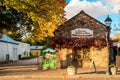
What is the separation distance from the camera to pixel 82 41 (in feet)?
126

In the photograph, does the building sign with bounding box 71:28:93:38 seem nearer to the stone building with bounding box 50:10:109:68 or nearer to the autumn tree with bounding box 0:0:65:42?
the stone building with bounding box 50:10:109:68

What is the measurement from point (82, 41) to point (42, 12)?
6.50 meters

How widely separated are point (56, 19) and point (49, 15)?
75cm

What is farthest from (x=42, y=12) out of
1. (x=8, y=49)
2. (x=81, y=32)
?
(x=8, y=49)

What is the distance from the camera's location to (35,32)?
37.1m

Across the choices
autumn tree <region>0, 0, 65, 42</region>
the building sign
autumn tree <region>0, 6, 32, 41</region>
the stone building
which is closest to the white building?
autumn tree <region>0, 6, 32, 41</region>

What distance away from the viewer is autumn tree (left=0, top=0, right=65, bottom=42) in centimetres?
3129

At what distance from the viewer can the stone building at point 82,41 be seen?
126 feet

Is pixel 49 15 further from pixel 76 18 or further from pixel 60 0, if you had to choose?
pixel 76 18

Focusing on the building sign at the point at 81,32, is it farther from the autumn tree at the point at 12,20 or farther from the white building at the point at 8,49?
the white building at the point at 8,49

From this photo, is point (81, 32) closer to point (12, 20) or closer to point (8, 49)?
point (12, 20)

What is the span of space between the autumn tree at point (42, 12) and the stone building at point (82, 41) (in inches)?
107

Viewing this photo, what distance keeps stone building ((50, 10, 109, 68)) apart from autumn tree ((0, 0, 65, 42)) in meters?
2.73

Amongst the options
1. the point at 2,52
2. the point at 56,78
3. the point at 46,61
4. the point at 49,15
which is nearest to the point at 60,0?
the point at 49,15
